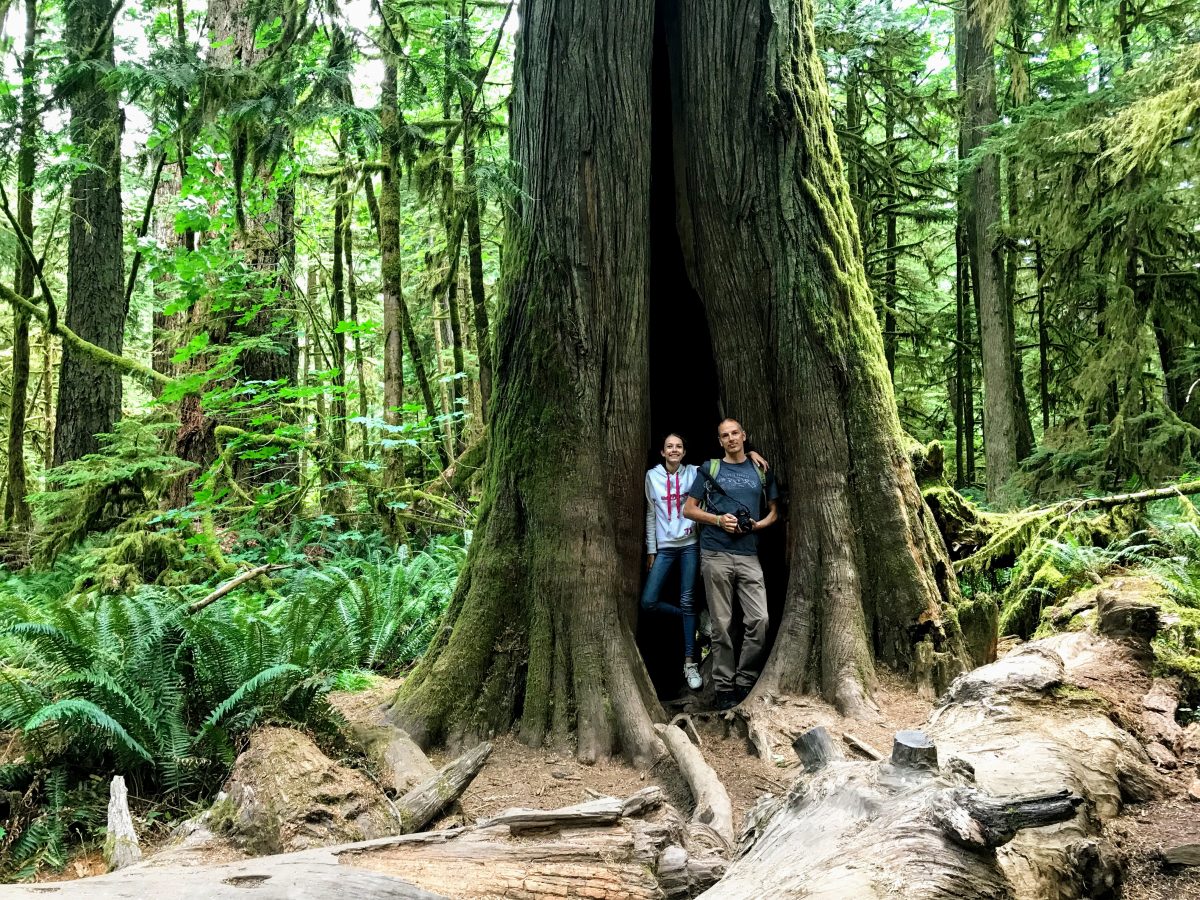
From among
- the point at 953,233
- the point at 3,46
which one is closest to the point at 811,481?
the point at 3,46

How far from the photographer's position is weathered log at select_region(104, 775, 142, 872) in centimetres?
307

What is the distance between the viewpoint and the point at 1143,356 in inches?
318

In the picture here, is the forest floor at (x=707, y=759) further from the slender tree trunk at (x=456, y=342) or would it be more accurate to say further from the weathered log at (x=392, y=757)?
the slender tree trunk at (x=456, y=342)

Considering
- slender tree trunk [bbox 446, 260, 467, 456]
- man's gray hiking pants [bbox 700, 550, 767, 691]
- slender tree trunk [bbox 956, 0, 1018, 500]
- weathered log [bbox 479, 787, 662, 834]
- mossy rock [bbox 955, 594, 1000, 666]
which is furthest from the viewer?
slender tree trunk [bbox 956, 0, 1018, 500]

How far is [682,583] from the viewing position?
18.5ft

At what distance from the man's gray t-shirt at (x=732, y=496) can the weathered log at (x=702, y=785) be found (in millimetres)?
1453

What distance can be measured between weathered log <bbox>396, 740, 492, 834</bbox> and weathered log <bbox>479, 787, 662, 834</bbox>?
676 millimetres

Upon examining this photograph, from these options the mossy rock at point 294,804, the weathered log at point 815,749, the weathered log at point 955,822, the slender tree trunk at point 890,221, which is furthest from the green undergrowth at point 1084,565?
the mossy rock at point 294,804

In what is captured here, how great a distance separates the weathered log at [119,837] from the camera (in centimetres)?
307

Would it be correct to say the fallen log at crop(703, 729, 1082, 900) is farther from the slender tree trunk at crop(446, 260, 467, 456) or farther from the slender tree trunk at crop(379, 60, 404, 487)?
the slender tree trunk at crop(379, 60, 404, 487)

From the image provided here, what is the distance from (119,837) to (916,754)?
10.3ft

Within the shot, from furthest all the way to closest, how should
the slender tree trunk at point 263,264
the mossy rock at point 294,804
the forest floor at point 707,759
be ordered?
the slender tree trunk at point 263,264 < the forest floor at point 707,759 < the mossy rock at point 294,804

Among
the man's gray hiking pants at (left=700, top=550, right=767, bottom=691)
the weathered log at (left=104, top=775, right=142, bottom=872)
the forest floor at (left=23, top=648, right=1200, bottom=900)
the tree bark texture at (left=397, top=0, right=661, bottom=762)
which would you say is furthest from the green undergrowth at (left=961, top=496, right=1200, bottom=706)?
the weathered log at (left=104, top=775, right=142, bottom=872)

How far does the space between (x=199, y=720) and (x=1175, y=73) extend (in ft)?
29.8
